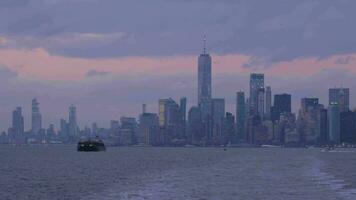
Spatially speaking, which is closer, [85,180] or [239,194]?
[239,194]

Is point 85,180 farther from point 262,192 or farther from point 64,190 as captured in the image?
point 262,192

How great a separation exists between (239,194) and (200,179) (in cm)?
2631

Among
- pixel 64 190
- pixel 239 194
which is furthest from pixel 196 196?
pixel 64 190

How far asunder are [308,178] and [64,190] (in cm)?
3363

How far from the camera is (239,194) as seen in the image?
8138 cm

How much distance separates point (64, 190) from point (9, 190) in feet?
18.4

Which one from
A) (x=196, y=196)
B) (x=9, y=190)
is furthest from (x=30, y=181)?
(x=196, y=196)

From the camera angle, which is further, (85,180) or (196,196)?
(85,180)

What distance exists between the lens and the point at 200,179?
108m

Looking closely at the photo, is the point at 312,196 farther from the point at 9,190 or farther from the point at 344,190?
the point at 9,190

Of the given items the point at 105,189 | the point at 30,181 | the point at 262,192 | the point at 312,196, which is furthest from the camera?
the point at 30,181

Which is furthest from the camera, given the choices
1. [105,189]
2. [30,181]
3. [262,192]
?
[30,181]

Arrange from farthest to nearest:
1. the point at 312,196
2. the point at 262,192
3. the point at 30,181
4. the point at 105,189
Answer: the point at 30,181 < the point at 105,189 < the point at 262,192 < the point at 312,196

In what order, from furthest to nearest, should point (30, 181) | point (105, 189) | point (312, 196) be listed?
point (30, 181) < point (105, 189) < point (312, 196)
